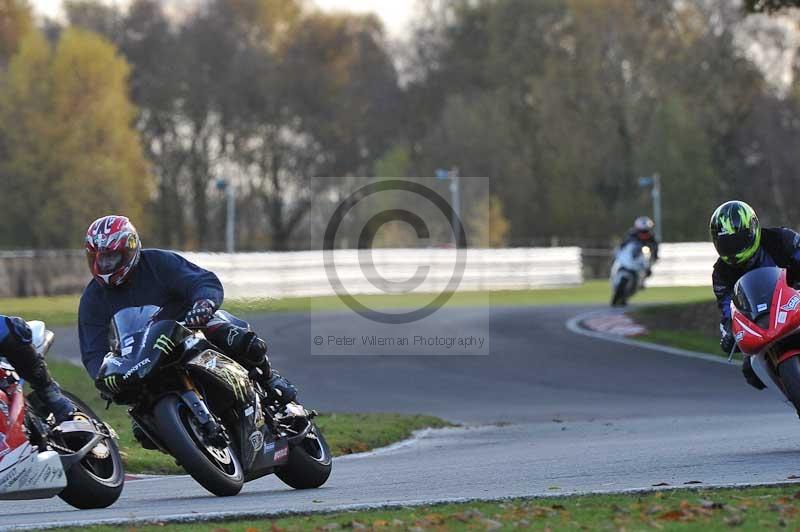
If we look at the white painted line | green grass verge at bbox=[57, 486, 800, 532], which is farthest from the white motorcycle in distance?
green grass verge at bbox=[57, 486, 800, 532]

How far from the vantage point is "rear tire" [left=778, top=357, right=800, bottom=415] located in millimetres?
9438

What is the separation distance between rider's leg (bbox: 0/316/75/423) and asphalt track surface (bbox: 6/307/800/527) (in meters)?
0.60

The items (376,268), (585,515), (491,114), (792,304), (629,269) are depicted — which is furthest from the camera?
(491,114)

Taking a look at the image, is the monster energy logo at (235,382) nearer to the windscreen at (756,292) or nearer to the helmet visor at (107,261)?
the helmet visor at (107,261)

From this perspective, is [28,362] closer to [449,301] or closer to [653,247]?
[653,247]

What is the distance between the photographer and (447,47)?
78.6m

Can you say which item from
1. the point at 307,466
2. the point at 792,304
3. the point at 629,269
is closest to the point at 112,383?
the point at 307,466

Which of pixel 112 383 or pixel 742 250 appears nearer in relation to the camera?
pixel 112 383

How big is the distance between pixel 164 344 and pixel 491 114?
62.5 meters

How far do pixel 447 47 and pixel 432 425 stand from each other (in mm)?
64407

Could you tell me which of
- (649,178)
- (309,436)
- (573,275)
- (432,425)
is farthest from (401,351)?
(649,178)

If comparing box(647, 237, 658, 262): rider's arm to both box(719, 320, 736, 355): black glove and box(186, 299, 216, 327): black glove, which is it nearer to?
box(719, 320, 736, 355): black glove

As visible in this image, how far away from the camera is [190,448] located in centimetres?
848

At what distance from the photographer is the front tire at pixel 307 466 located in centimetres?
966
